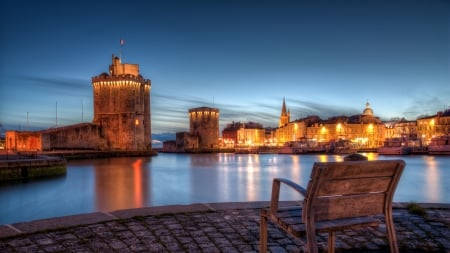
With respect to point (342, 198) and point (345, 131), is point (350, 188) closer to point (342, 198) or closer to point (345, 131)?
point (342, 198)

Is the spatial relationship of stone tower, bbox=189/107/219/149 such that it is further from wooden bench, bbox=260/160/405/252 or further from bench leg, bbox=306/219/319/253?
bench leg, bbox=306/219/319/253

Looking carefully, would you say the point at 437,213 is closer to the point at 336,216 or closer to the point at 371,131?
the point at 336,216

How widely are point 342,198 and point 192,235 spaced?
1.63 m

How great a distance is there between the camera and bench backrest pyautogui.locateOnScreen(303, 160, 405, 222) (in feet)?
7.17

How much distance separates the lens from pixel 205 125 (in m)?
63.7

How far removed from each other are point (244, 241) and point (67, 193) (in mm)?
11911

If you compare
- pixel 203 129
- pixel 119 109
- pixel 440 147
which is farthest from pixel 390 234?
pixel 203 129

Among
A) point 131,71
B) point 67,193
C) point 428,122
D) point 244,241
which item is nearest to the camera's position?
point 244,241

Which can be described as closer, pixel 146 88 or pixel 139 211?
pixel 139 211

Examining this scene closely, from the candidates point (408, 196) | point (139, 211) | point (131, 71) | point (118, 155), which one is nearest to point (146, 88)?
point (131, 71)

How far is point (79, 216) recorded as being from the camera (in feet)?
13.2

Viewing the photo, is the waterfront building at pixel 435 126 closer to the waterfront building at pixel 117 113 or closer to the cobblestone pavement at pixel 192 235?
the waterfront building at pixel 117 113

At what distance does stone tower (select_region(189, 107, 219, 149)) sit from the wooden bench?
199ft

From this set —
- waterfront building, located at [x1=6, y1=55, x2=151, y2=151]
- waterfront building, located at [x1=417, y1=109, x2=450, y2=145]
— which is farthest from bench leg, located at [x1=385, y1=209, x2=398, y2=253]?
waterfront building, located at [x1=417, y1=109, x2=450, y2=145]
